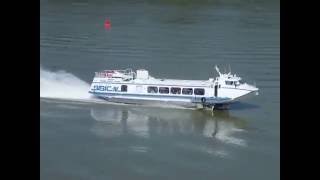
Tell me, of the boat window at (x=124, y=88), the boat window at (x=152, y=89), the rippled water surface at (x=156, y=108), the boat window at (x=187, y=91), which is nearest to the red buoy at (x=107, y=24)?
the rippled water surface at (x=156, y=108)

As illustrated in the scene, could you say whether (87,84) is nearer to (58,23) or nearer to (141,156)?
(141,156)

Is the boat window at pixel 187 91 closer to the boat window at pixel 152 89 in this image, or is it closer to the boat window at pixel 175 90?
the boat window at pixel 175 90

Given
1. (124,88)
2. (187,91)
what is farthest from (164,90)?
(124,88)

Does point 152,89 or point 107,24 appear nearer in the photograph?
point 152,89

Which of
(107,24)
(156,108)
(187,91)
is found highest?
(107,24)

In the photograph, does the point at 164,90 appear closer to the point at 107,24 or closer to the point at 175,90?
the point at 175,90
